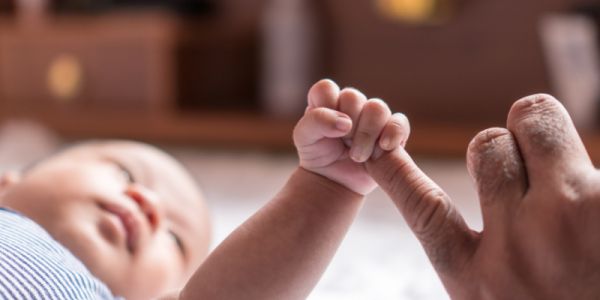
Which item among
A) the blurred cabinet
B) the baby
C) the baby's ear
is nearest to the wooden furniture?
the blurred cabinet

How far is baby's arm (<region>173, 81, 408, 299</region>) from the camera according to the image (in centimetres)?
62

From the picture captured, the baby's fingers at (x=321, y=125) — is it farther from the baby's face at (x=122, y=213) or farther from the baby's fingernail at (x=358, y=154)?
the baby's face at (x=122, y=213)

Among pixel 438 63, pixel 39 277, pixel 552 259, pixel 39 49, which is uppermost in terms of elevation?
pixel 552 259

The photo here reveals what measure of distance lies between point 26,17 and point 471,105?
1.27m

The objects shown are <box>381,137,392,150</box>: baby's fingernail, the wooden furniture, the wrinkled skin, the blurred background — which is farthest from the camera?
the wooden furniture

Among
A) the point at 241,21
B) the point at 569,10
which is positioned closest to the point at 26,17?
the point at 241,21

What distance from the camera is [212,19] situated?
2.33m

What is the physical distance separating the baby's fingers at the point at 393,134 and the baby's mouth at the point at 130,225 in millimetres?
256

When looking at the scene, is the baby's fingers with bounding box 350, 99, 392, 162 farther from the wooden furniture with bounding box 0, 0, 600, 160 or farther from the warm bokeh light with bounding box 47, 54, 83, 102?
the warm bokeh light with bounding box 47, 54, 83, 102

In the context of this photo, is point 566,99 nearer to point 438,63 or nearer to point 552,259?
point 438,63

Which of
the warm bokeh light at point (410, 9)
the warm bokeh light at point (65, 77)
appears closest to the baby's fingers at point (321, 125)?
the warm bokeh light at point (410, 9)

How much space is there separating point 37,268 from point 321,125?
240mm

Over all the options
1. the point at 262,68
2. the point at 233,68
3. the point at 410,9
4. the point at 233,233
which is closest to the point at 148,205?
the point at 233,233

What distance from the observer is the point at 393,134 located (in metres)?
0.60
